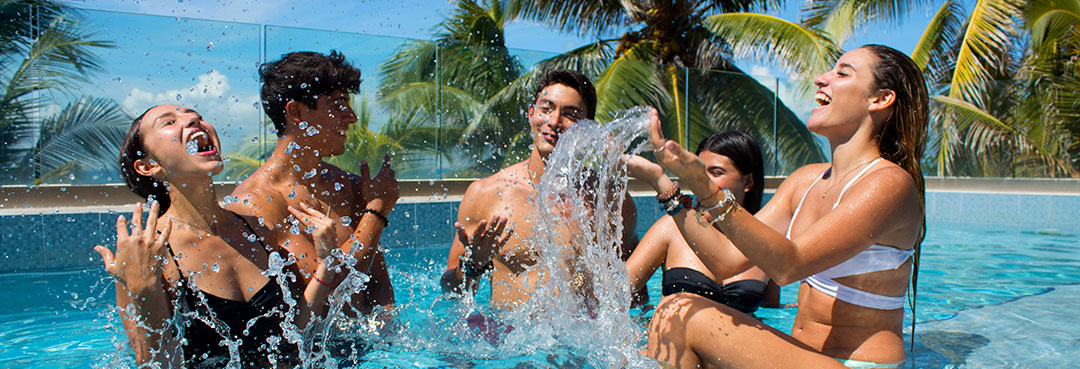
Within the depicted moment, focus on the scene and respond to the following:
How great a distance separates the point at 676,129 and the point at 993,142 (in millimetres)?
6299

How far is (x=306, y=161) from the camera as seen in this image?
110 inches

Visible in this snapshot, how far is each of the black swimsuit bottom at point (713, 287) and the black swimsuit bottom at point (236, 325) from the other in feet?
5.41

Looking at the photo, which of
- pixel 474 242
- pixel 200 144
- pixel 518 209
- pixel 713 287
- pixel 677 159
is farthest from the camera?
pixel 518 209

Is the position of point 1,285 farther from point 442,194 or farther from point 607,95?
point 607,95

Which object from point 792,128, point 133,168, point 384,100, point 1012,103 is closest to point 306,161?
point 133,168

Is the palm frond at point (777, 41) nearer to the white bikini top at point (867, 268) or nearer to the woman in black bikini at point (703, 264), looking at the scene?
the woman in black bikini at point (703, 264)

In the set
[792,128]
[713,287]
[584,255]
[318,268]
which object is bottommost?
[792,128]

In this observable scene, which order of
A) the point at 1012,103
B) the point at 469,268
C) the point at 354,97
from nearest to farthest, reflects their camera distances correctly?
the point at 469,268, the point at 354,97, the point at 1012,103

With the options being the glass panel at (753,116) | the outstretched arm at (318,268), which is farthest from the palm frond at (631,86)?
the outstretched arm at (318,268)

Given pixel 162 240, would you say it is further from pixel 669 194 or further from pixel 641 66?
pixel 641 66

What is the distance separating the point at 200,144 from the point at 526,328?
1.57m

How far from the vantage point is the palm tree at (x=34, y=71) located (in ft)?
19.7

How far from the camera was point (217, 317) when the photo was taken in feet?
7.31

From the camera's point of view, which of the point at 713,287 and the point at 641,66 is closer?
the point at 713,287
